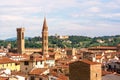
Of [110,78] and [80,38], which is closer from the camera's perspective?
[110,78]

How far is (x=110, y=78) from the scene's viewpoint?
115ft

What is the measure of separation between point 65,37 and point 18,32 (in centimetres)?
10464

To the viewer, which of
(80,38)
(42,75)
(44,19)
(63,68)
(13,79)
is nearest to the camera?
(13,79)

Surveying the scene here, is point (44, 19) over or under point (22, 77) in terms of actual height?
over

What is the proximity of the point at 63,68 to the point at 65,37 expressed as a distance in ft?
501

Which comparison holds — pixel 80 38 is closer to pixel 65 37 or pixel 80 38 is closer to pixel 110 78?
pixel 65 37

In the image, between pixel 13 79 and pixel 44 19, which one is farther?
pixel 44 19

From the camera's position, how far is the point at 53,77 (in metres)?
36.2

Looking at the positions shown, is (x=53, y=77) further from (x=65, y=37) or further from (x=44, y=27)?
(x=65, y=37)

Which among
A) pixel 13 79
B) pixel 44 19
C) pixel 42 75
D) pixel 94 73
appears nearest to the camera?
pixel 94 73

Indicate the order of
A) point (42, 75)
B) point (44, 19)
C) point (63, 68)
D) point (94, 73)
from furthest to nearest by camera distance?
1. point (44, 19)
2. point (63, 68)
3. point (42, 75)
4. point (94, 73)

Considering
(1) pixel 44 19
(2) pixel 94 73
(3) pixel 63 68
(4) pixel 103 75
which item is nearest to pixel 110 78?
(4) pixel 103 75

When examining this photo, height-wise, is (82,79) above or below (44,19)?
below

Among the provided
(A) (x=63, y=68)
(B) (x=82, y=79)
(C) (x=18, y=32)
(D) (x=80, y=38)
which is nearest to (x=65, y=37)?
(D) (x=80, y=38)
